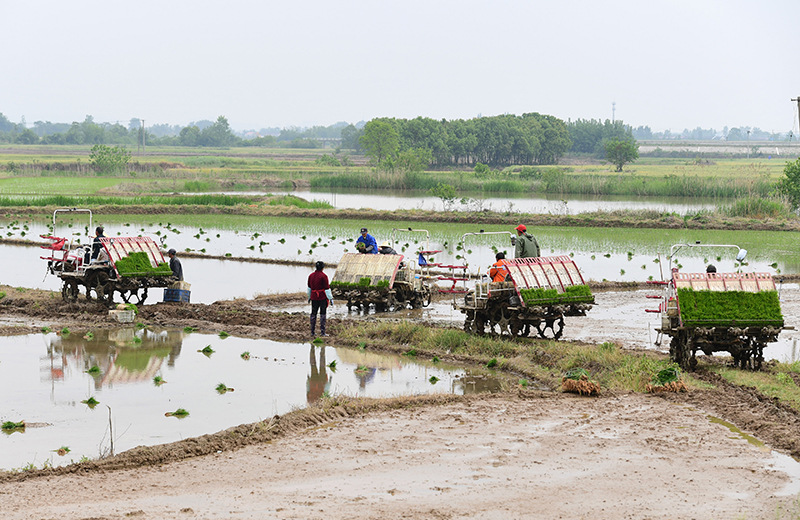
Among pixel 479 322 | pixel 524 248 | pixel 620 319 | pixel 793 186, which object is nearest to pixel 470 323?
pixel 479 322

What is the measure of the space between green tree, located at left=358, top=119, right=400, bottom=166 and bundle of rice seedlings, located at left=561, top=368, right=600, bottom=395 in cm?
11077

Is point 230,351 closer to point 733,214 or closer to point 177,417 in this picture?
point 177,417

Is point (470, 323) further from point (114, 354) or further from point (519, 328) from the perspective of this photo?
point (114, 354)

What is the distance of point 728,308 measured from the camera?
14.8m

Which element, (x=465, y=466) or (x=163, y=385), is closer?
(x=465, y=466)

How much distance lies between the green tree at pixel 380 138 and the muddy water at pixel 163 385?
4182 inches

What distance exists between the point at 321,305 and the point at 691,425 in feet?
29.8

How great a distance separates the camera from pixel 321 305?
18469 millimetres

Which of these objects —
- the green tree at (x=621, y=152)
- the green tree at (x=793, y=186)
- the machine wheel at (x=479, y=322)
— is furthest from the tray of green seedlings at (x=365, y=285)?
the green tree at (x=621, y=152)

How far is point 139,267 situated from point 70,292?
8.49 feet

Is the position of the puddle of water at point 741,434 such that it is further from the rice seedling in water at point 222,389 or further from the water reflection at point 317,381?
the rice seedling in water at point 222,389

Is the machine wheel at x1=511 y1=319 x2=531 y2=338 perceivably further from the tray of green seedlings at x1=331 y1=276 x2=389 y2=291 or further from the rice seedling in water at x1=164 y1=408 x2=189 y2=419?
the rice seedling in water at x1=164 y1=408 x2=189 y2=419

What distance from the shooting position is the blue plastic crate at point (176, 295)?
2291 cm

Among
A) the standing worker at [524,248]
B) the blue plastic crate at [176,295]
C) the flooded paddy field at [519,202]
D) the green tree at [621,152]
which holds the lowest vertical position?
the blue plastic crate at [176,295]
